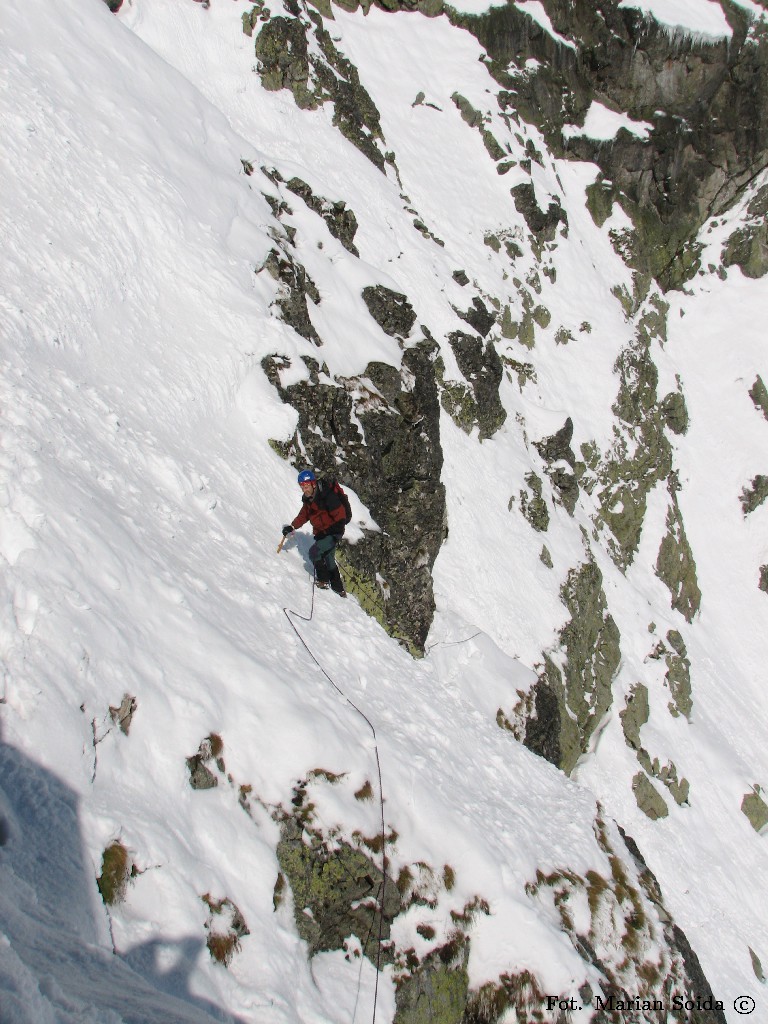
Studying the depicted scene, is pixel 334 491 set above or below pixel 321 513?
above

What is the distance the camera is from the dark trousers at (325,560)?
10219mm

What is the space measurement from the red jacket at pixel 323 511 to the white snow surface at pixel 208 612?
78 cm

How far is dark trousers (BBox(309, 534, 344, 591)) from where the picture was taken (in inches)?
402

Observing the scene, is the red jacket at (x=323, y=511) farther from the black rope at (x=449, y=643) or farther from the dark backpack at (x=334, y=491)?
the black rope at (x=449, y=643)

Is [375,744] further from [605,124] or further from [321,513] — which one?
[605,124]

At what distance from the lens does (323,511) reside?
1005cm

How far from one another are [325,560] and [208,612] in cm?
332

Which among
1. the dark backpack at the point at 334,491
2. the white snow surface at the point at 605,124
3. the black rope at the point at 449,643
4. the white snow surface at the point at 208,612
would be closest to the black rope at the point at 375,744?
the white snow surface at the point at 208,612

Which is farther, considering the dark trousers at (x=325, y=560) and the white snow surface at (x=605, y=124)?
the white snow surface at (x=605, y=124)

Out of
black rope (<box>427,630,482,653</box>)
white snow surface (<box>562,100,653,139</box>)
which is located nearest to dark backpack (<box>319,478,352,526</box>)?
black rope (<box>427,630,482,653</box>)

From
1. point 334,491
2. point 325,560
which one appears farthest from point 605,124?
point 325,560

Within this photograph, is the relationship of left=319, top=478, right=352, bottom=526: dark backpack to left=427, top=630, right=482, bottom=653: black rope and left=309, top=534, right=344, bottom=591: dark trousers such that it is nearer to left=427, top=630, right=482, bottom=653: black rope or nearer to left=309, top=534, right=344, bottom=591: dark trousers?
left=309, top=534, right=344, bottom=591: dark trousers

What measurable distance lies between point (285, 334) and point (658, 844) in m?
21.5

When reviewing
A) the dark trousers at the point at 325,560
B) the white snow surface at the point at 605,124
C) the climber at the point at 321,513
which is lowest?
the dark trousers at the point at 325,560
